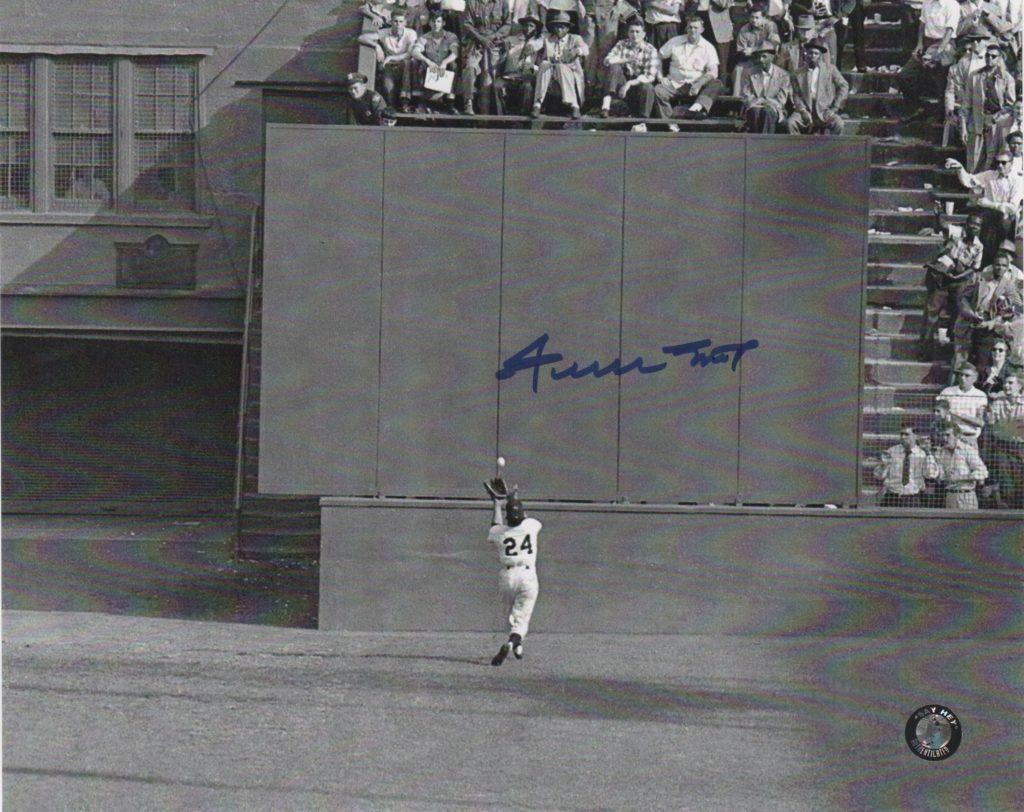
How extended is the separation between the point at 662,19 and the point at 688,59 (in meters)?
1.06

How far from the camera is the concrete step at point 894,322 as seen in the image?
64.7 ft

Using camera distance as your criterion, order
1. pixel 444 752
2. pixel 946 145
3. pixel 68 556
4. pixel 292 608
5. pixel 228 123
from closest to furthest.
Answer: pixel 444 752 < pixel 292 608 < pixel 946 145 < pixel 68 556 < pixel 228 123

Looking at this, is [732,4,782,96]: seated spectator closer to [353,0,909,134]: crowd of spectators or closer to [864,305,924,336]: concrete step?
[353,0,909,134]: crowd of spectators

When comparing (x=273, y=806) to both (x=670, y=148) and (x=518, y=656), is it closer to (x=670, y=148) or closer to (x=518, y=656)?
(x=518, y=656)

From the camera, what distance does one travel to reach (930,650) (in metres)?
17.2

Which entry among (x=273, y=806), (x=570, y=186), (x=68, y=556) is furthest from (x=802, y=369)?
(x=68, y=556)

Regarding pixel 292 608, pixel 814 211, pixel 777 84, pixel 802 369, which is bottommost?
pixel 292 608

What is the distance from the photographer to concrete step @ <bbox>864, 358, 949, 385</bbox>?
19281mm

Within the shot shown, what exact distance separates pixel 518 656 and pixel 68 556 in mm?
8935

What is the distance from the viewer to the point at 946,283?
19.3 metres

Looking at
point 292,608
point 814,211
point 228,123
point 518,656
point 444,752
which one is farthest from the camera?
point 228,123

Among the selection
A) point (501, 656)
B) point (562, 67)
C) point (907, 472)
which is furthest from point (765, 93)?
point (501, 656)

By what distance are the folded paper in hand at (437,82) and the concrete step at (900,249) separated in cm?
529

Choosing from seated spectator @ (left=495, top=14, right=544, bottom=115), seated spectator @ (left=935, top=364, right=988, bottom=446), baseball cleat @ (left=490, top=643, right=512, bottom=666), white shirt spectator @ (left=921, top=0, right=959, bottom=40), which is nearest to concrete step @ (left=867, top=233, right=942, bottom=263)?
seated spectator @ (left=935, top=364, right=988, bottom=446)
